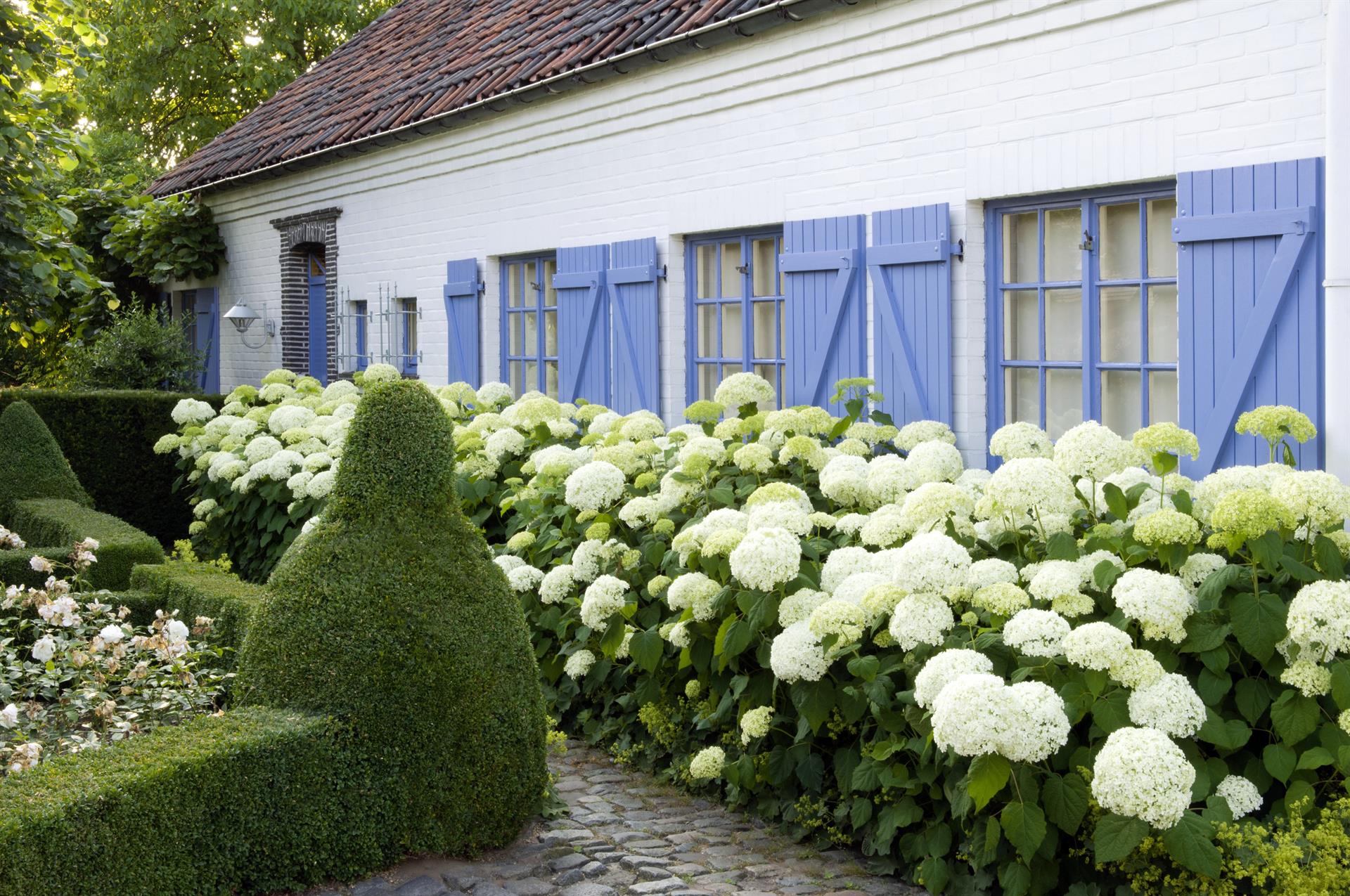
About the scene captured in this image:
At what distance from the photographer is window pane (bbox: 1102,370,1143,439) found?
262 inches

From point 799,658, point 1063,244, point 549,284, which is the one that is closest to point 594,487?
point 799,658

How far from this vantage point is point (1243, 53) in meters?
5.96

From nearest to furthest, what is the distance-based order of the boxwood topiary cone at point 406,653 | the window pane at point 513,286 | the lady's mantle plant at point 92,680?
the boxwood topiary cone at point 406,653 < the lady's mantle plant at point 92,680 < the window pane at point 513,286

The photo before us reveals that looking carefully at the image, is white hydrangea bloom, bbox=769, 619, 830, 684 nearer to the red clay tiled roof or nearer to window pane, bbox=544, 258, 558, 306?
the red clay tiled roof

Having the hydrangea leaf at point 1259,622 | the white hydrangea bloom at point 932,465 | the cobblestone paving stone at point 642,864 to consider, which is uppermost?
the white hydrangea bloom at point 932,465

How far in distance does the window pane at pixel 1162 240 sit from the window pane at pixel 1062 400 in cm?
67

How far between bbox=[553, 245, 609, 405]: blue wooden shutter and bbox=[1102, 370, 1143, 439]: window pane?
431 cm

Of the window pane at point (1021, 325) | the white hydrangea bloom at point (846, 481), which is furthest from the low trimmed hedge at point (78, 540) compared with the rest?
the window pane at point (1021, 325)

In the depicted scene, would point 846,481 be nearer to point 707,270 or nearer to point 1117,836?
point 1117,836

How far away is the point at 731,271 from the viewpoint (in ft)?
30.3

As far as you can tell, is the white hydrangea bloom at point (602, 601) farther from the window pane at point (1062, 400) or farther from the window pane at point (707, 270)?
the window pane at point (707, 270)

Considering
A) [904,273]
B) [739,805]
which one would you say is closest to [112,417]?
[904,273]

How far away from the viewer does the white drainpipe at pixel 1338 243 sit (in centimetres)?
532

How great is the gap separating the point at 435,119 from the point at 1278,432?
8.24 m
